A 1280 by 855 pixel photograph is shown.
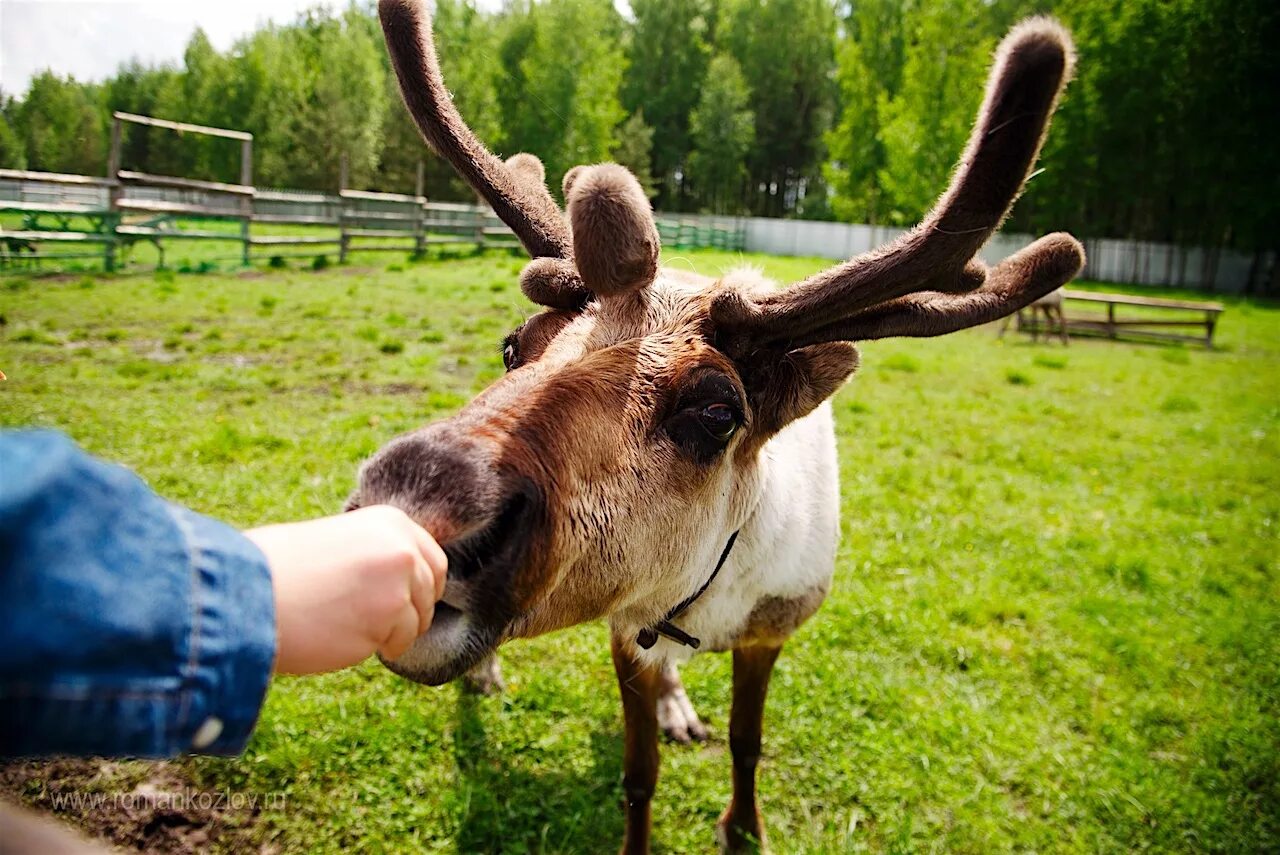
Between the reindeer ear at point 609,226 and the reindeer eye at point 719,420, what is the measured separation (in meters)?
0.43

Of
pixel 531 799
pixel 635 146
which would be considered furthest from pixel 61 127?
pixel 635 146

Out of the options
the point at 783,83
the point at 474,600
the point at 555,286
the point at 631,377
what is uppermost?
the point at 783,83

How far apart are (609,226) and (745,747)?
8.50 ft

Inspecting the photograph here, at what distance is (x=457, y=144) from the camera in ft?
9.11

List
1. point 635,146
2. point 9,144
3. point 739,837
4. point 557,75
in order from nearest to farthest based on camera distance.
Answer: point 739,837 < point 9,144 < point 557,75 < point 635,146

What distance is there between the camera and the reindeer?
1.54m

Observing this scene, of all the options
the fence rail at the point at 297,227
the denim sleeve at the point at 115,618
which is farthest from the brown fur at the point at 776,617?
the denim sleeve at the point at 115,618

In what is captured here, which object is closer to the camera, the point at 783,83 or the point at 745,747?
the point at 745,747

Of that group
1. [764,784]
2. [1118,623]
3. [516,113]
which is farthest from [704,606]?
[516,113]

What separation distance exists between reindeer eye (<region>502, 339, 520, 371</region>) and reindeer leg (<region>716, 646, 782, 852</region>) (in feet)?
5.72

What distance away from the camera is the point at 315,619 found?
100 cm

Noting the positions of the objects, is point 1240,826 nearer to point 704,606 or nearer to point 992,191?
point 704,606

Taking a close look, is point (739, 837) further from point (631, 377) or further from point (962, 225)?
point (962, 225)

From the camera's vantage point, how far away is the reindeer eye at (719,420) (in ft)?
6.83
